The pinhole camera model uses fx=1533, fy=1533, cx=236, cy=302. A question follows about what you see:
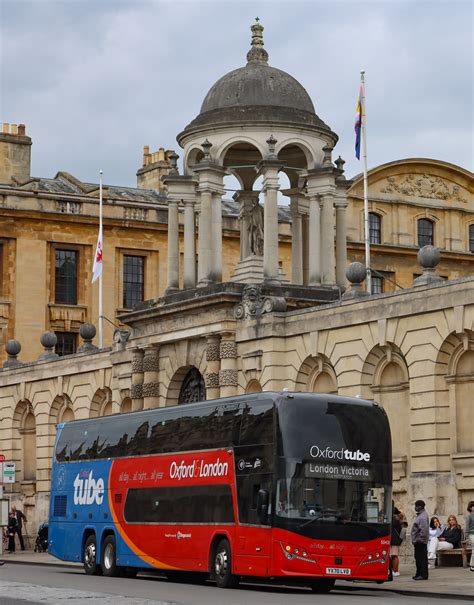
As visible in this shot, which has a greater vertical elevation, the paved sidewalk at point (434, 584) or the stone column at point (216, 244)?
the stone column at point (216, 244)

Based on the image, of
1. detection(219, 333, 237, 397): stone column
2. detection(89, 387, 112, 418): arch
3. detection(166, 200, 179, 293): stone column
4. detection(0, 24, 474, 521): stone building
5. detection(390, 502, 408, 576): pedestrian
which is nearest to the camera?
detection(390, 502, 408, 576): pedestrian

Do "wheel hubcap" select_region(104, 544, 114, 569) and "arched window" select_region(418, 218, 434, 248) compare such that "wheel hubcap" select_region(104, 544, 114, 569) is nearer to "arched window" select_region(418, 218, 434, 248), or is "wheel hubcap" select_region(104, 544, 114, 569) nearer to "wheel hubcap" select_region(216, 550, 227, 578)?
"wheel hubcap" select_region(216, 550, 227, 578)

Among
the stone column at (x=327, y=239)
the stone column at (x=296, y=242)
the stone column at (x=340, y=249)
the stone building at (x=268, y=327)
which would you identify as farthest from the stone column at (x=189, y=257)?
the stone column at (x=340, y=249)

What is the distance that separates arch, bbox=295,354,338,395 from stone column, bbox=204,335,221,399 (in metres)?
2.97

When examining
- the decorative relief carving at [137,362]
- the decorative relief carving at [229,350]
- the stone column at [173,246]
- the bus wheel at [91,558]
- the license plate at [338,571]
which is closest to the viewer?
the license plate at [338,571]

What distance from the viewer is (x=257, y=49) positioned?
4675 centimetres

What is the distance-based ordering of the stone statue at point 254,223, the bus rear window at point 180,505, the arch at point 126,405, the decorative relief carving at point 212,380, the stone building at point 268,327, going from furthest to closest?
the arch at point 126,405 < the stone statue at point 254,223 < the decorative relief carving at point 212,380 < the stone building at point 268,327 < the bus rear window at point 180,505

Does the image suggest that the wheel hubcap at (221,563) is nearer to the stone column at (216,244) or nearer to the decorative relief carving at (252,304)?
the decorative relief carving at (252,304)

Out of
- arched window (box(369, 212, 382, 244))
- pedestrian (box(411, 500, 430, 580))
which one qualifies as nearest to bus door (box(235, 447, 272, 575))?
pedestrian (box(411, 500, 430, 580))

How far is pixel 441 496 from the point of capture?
35188mm

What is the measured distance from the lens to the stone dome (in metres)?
44.3

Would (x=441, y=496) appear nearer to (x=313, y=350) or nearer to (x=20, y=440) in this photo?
(x=313, y=350)

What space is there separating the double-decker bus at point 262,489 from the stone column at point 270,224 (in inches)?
357

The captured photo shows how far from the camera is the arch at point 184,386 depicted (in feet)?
145
